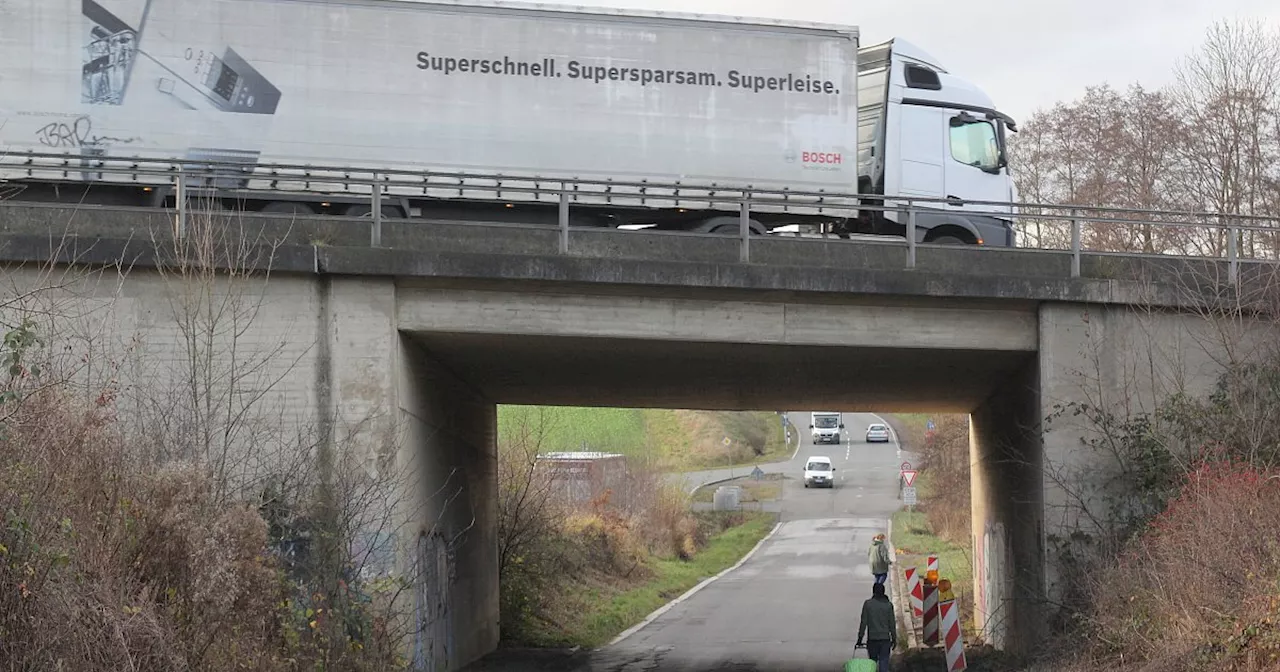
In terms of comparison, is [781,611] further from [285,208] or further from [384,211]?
[285,208]

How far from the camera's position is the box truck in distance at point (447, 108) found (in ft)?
60.2

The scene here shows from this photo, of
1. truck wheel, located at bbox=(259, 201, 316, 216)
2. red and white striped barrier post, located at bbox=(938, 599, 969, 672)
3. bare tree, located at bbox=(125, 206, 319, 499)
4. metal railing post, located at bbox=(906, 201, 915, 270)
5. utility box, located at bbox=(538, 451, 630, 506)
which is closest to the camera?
bare tree, located at bbox=(125, 206, 319, 499)

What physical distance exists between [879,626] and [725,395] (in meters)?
6.12

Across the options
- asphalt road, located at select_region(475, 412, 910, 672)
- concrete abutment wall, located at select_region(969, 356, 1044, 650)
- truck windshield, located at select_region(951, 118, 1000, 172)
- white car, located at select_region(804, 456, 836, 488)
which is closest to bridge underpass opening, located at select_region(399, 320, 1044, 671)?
concrete abutment wall, located at select_region(969, 356, 1044, 650)

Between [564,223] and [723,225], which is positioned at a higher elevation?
[723,225]

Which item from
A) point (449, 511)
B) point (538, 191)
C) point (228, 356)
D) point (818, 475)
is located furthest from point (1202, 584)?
point (818, 475)

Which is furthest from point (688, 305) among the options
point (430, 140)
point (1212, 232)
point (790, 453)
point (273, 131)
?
point (790, 453)

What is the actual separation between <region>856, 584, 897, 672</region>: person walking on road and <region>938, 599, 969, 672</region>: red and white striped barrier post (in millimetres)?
1335

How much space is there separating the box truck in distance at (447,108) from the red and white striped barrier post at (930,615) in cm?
569

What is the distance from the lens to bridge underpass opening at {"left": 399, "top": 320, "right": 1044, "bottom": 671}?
16.4 metres

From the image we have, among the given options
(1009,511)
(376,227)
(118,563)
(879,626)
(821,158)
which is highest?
(821,158)

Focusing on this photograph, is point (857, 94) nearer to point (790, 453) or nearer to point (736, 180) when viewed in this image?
point (736, 180)

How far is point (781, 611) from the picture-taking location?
1168 inches
